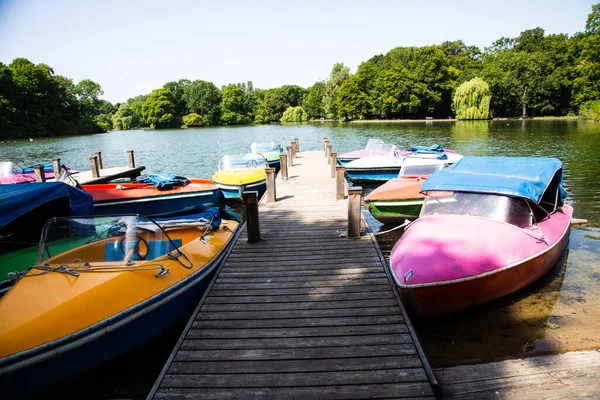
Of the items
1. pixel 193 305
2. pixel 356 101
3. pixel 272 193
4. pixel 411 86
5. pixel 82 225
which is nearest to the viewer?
pixel 82 225

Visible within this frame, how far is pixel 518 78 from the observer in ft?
201

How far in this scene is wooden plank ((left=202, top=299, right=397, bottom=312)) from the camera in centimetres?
491

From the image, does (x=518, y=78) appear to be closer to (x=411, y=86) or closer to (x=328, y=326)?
(x=411, y=86)

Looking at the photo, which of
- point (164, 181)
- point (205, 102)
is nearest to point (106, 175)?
point (164, 181)

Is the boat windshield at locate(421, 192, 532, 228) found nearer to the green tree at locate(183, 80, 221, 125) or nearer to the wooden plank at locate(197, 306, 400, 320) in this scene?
the wooden plank at locate(197, 306, 400, 320)

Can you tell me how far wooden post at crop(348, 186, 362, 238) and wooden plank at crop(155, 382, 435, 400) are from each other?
4.00 metres

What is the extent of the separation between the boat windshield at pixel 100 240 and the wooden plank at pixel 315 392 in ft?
7.10

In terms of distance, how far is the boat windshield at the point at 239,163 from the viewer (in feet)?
49.0

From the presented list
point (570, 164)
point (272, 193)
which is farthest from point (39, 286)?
point (570, 164)

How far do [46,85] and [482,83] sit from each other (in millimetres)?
71461

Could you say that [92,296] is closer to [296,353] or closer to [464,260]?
[296,353]

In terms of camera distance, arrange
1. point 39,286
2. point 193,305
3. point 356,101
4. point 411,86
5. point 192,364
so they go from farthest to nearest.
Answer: point 356,101
point 411,86
point 193,305
point 39,286
point 192,364

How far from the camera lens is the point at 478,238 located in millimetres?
5773

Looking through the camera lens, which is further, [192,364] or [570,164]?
[570,164]
